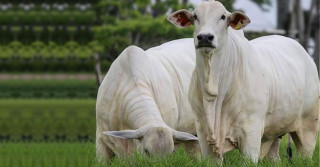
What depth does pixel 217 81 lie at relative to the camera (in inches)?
366

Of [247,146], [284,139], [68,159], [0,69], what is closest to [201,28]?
[247,146]

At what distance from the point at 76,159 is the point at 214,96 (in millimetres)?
1675

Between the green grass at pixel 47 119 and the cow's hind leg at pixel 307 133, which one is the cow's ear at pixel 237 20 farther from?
the green grass at pixel 47 119

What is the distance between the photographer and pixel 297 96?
10.2m

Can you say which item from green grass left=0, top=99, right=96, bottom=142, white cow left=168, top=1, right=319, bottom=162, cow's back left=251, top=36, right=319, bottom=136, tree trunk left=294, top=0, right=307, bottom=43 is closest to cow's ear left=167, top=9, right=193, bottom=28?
white cow left=168, top=1, right=319, bottom=162

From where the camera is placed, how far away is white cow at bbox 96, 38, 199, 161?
9.27m

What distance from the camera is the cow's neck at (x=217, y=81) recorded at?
917 cm

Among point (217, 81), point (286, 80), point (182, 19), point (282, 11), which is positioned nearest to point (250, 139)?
point (217, 81)

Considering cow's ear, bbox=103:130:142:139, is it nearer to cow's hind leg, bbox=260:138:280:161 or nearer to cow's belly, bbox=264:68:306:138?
cow's belly, bbox=264:68:306:138

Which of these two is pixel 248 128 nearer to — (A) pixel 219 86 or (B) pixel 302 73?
(A) pixel 219 86

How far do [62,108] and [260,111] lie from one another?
290 centimetres

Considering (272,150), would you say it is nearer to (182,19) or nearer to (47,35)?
(182,19)

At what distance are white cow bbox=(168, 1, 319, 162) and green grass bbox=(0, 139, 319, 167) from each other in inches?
11.9

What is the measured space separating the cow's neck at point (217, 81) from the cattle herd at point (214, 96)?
11mm
